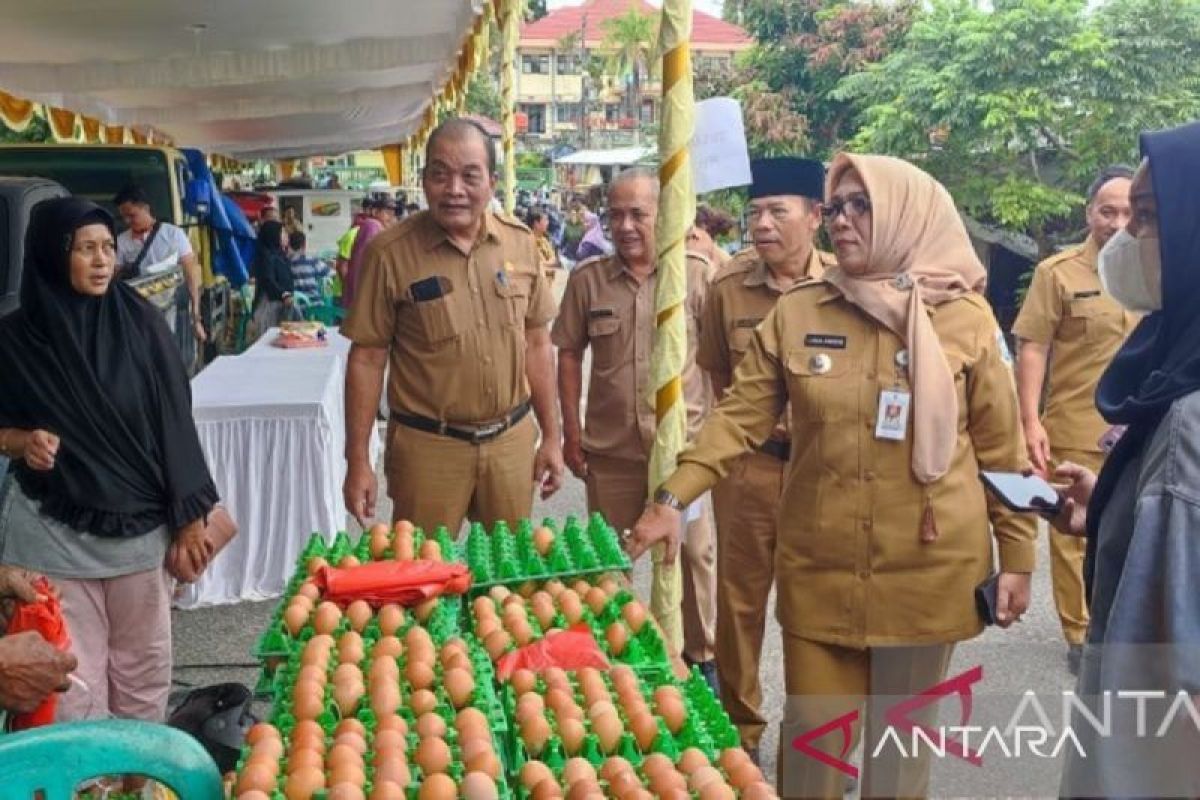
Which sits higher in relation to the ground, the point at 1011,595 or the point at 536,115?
the point at 536,115

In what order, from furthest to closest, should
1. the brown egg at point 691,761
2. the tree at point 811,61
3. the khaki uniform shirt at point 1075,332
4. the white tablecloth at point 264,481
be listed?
1. the tree at point 811,61
2. the white tablecloth at point 264,481
3. the khaki uniform shirt at point 1075,332
4. the brown egg at point 691,761

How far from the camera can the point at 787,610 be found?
3.32 m

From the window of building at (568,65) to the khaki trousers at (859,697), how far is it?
295 ft

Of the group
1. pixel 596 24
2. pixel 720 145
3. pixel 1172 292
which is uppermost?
pixel 596 24

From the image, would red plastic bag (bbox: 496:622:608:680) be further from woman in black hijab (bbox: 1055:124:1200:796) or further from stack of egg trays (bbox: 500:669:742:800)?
woman in black hijab (bbox: 1055:124:1200:796)

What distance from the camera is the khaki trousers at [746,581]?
4305 millimetres

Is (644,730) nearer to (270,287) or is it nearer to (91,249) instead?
(91,249)

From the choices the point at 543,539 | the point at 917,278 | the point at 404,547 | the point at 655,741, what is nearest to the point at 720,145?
the point at 917,278

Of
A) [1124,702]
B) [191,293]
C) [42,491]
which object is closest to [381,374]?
[42,491]

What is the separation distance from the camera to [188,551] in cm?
381

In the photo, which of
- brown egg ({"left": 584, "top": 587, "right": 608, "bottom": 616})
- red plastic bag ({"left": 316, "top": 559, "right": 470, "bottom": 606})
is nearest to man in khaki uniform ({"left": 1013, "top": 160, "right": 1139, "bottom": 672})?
brown egg ({"left": 584, "top": 587, "right": 608, "bottom": 616})

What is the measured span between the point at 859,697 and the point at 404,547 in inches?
51.3

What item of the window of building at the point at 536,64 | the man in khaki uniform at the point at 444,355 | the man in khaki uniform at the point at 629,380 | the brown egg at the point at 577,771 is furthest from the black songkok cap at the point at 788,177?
the window of building at the point at 536,64

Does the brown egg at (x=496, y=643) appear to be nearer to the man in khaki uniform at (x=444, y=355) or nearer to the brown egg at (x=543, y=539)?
the brown egg at (x=543, y=539)
